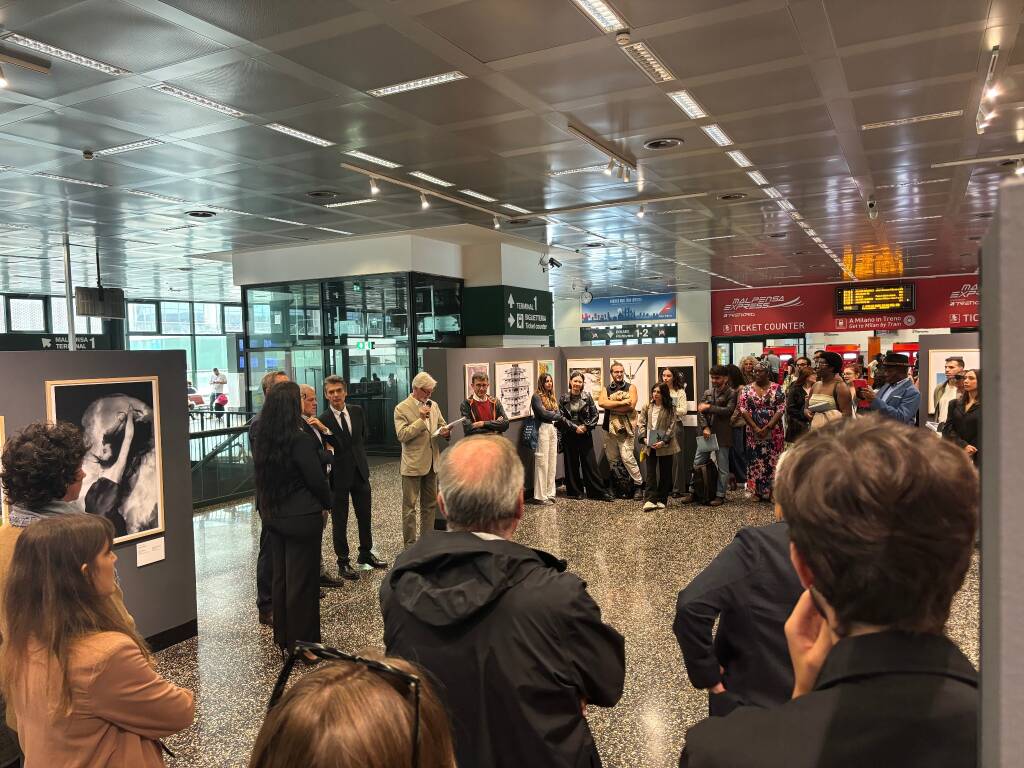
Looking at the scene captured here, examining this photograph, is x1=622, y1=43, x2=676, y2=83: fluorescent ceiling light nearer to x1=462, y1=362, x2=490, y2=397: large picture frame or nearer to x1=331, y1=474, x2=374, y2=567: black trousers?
x1=331, y1=474, x2=374, y2=567: black trousers

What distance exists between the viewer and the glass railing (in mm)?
9203

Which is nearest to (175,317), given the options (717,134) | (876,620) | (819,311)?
(819,311)

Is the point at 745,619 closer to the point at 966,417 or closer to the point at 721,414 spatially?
the point at 966,417

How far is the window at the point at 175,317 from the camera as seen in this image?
23016 millimetres

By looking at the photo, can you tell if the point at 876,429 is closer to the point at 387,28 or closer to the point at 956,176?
the point at 387,28

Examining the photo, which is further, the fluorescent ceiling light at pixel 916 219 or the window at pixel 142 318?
the window at pixel 142 318

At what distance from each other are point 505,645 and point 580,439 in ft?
A: 24.5

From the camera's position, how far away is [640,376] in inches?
383

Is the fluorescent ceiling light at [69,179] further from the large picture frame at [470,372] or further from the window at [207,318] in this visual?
the window at [207,318]

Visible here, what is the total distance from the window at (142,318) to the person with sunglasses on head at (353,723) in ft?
79.0

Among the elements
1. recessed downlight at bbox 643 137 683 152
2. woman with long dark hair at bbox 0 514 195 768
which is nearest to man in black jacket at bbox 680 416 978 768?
woman with long dark hair at bbox 0 514 195 768

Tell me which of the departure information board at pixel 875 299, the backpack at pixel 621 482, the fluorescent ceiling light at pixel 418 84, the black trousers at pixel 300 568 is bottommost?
the backpack at pixel 621 482

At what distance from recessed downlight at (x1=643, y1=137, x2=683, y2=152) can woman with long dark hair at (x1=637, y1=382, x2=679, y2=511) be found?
2.79 metres

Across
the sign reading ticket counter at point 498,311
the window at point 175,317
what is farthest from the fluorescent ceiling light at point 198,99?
the window at point 175,317
